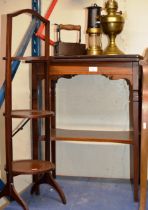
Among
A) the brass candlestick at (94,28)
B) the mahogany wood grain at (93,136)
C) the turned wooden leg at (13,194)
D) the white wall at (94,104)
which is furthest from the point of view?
the white wall at (94,104)

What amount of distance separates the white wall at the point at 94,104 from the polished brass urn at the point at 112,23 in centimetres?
20

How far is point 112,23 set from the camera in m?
2.44

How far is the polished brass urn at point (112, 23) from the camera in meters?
2.42

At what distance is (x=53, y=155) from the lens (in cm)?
275


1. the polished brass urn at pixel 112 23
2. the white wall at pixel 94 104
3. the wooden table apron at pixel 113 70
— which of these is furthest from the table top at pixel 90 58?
the white wall at pixel 94 104

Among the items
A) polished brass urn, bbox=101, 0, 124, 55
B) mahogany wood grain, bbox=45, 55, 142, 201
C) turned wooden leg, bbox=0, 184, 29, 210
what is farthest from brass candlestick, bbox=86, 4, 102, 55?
turned wooden leg, bbox=0, 184, 29, 210


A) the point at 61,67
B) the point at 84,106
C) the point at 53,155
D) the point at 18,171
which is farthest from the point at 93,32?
the point at 18,171

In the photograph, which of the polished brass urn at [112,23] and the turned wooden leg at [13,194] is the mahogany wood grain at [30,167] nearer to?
the turned wooden leg at [13,194]

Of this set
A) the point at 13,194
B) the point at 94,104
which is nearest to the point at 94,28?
the point at 94,104

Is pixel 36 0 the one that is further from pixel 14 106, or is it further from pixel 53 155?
pixel 53 155

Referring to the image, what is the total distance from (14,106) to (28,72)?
1.08 ft

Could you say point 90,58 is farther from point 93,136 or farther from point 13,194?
point 13,194

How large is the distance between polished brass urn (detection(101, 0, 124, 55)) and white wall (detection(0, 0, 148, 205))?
20 cm

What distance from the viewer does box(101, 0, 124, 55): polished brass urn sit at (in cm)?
242
